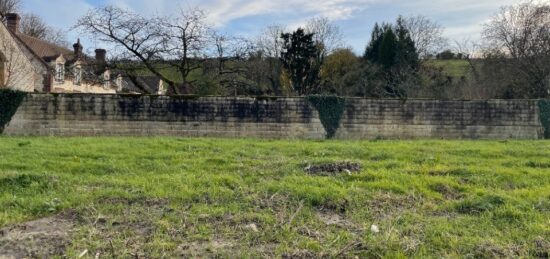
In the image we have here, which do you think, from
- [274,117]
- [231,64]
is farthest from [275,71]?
[274,117]

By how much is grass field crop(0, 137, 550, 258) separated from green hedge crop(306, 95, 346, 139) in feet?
25.2

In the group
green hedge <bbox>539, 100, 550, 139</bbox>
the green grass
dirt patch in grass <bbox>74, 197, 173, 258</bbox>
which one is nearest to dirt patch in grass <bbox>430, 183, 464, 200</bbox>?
dirt patch in grass <bbox>74, 197, 173, 258</bbox>

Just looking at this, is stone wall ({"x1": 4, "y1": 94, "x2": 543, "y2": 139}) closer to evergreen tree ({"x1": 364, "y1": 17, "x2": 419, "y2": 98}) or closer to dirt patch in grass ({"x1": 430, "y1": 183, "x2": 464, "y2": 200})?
dirt patch in grass ({"x1": 430, "y1": 183, "x2": 464, "y2": 200})

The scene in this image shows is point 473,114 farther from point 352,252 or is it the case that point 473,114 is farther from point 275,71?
point 275,71

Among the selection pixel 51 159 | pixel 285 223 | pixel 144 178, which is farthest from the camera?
pixel 51 159

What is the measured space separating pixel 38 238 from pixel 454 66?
154 ft

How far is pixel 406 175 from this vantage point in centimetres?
684

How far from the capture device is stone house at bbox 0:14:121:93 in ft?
91.3

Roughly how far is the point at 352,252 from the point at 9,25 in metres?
36.8

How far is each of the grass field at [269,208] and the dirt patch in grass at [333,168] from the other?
228 mm

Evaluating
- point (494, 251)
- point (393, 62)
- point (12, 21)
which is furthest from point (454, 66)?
point (494, 251)

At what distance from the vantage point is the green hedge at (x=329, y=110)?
15.8 meters

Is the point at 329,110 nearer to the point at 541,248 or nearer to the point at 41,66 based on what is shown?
the point at 541,248

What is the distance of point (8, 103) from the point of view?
50.0ft
